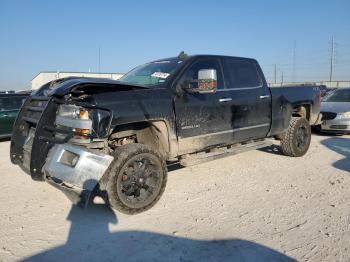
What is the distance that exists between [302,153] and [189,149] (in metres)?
3.22

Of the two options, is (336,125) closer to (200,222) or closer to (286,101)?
(286,101)

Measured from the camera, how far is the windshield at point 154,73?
15.7ft

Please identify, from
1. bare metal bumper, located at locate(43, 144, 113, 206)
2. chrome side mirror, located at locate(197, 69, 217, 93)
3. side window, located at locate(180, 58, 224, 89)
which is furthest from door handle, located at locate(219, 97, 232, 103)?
bare metal bumper, located at locate(43, 144, 113, 206)

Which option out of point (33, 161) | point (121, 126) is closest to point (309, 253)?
point (121, 126)

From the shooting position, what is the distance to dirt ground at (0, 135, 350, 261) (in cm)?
305

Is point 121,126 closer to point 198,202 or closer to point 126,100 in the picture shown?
point 126,100

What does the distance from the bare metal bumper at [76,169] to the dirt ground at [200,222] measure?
413mm

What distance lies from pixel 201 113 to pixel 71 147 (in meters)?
1.92

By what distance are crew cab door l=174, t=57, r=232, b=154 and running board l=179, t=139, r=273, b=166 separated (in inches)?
4.9

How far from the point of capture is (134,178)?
4.00 metres

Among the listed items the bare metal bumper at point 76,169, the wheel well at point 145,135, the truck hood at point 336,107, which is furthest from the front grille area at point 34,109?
the truck hood at point 336,107

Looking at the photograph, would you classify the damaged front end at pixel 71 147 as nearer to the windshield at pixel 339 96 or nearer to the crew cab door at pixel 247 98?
the crew cab door at pixel 247 98

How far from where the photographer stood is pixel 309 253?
→ 118 inches

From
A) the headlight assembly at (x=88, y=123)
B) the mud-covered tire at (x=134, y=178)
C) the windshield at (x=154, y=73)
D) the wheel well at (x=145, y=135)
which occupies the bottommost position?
the mud-covered tire at (x=134, y=178)
